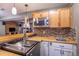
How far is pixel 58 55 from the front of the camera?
132cm

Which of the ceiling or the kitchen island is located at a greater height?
the ceiling

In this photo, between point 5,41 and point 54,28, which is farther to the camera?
point 54,28

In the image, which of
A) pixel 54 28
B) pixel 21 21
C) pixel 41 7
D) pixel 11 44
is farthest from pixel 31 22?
pixel 54 28

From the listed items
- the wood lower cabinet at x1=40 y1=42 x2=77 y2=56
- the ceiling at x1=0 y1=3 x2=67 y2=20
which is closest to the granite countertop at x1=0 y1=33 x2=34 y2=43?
the ceiling at x1=0 y1=3 x2=67 y2=20

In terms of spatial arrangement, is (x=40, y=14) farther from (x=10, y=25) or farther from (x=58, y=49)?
(x=58, y=49)

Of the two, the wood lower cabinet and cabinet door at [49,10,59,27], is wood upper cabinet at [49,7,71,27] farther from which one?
the wood lower cabinet

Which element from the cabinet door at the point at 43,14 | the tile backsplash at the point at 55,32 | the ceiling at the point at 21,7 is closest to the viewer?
the ceiling at the point at 21,7

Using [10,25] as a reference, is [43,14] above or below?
above

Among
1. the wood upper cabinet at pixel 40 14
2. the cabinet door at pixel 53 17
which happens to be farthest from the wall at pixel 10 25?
the cabinet door at pixel 53 17

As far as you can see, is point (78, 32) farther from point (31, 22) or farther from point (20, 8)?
point (20, 8)

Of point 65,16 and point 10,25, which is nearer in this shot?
point 10,25

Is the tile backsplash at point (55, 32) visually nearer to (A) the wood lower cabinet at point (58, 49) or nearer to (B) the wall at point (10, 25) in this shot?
(A) the wood lower cabinet at point (58, 49)

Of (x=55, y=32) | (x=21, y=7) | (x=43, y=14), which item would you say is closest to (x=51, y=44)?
(x=55, y=32)

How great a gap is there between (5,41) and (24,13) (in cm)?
46
